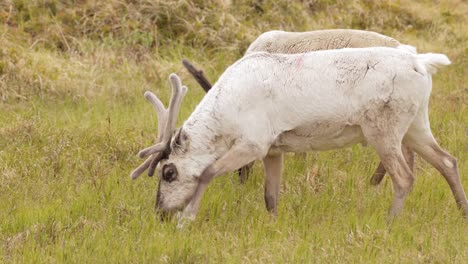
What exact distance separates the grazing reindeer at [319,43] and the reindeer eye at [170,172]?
4.78 feet

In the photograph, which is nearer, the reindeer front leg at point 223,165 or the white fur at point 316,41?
the reindeer front leg at point 223,165

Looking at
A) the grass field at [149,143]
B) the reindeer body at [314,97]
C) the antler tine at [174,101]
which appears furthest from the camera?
the antler tine at [174,101]

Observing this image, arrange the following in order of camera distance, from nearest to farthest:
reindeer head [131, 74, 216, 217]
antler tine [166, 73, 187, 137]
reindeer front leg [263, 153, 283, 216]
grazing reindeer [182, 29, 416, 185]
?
reindeer head [131, 74, 216, 217] → antler tine [166, 73, 187, 137] → reindeer front leg [263, 153, 283, 216] → grazing reindeer [182, 29, 416, 185]

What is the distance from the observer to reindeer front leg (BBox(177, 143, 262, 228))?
6.80 meters

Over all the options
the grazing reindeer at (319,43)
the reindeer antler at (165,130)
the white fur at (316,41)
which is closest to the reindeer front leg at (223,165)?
the reindeer antler at (165,130)

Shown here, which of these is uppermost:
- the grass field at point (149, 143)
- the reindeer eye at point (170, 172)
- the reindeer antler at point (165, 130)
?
the reindeer antler at point (165, 130)

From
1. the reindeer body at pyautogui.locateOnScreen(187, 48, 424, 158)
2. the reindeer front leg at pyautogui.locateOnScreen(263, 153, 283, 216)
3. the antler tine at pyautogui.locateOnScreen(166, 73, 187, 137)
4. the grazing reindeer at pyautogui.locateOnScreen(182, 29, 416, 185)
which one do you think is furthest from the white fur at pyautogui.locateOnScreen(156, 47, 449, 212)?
the grazing reindeer at pyautogui.locateOnScreen(182, 29, 416, 185)

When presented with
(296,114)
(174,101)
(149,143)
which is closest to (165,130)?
(174,101)

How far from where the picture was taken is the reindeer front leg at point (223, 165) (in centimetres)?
680

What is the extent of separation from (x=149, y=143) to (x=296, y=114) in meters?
2.77

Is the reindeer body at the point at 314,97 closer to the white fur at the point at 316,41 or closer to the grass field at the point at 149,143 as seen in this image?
the grass field at the point at 149,143

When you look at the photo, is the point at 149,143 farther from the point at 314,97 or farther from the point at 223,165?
the point at 314,97

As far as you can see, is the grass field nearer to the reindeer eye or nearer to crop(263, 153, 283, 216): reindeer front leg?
crop(263, 153, 283, 216): reindeer front leg

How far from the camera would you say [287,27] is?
555 inches
